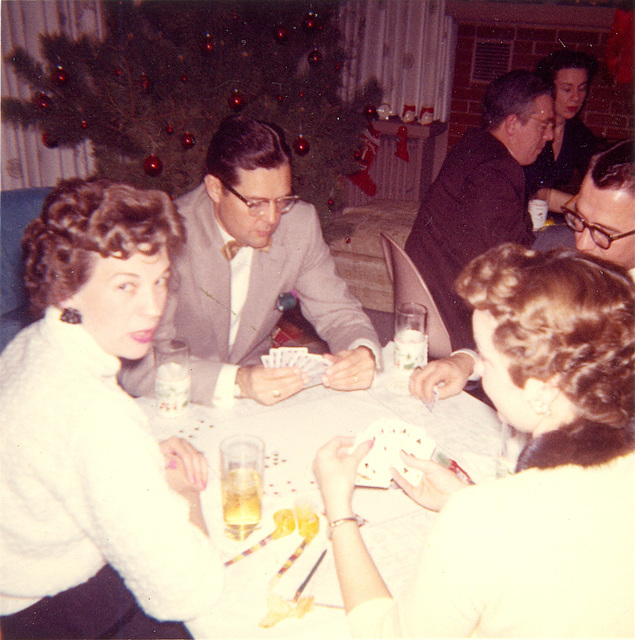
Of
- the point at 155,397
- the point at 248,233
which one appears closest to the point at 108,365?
the point at 155,397

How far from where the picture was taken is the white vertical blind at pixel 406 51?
557 centimetres

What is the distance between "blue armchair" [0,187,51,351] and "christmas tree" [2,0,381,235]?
30.9 inches

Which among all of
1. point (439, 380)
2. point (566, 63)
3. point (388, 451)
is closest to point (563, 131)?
point (566, 63)

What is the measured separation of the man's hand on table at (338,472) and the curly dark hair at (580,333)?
0.41 m

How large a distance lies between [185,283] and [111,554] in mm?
1214

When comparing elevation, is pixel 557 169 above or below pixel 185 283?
above

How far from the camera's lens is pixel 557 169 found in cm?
453

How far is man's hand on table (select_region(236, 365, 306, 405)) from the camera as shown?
162 centimetres

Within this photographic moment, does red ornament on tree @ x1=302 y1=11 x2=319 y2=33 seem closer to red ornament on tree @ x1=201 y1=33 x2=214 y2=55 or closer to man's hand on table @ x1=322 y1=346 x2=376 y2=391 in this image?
red ornament on tree @ x1=201 y1=33 x2=214 y2=55

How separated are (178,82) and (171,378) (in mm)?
2000

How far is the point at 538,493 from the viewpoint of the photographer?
2.79 feet

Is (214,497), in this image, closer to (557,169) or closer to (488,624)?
(488,624)

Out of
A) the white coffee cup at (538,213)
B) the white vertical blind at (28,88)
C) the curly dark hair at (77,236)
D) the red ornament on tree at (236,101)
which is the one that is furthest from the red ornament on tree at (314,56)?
the curly dark hair at (77,236)

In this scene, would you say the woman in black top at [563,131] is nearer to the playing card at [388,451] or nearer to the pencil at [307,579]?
the playing card at [388,451]
